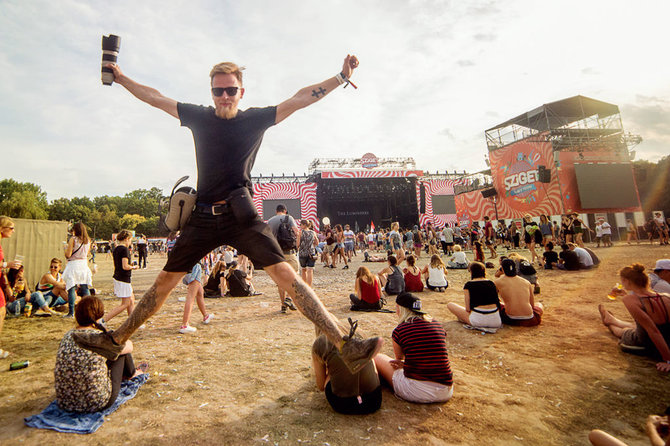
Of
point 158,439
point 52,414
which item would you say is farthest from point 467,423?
point 52,414

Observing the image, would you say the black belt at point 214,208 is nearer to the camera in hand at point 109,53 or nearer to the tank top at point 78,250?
the camera in hand at point 109,53

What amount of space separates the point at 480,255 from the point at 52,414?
11.2 metres

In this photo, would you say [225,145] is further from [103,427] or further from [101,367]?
[103,427]

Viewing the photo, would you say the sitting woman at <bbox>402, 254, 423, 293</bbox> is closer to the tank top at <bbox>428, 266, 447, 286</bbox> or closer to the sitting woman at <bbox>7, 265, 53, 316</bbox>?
the tank top at <bbox>428, 266, 447, 286</bbox>

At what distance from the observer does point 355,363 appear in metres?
1.94

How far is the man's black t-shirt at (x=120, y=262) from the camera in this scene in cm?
540

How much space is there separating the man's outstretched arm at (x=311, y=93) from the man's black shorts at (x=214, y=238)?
89cm

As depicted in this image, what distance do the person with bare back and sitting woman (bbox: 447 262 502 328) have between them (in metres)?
3.64

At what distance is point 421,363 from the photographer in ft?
9.20

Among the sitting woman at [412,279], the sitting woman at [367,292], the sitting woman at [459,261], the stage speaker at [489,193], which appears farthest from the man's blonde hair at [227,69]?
the stage speaker at [489,193]

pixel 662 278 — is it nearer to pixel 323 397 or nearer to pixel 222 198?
pixel 323 397

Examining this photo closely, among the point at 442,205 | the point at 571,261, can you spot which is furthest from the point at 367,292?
the point at 442,205

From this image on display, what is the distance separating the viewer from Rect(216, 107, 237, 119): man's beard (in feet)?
7.86

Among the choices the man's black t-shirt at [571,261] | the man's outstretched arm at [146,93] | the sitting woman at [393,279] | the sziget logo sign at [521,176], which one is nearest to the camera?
the man's outstretched arm at [146,93]
